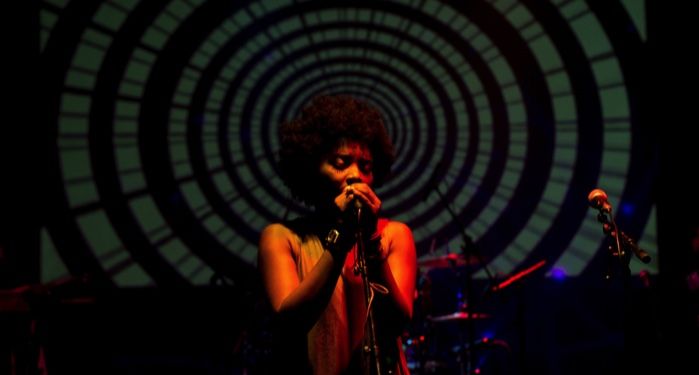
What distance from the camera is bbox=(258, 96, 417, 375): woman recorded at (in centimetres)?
161

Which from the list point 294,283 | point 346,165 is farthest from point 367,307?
point 346,165

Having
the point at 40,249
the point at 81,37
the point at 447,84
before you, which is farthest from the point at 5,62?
the point at 447,84

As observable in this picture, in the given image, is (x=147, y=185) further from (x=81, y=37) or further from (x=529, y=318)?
(x=529, y=318)

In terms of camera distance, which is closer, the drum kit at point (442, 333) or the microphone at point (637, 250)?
the microphone at point (637, 250)

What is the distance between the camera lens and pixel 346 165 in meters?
1.98

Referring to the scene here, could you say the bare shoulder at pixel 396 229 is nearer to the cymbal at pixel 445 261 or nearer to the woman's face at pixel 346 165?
the woman's face at pixel 346 165

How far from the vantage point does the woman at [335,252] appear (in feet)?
5.29

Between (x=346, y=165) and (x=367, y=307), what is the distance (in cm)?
62

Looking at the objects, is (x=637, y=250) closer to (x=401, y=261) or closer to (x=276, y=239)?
(x=401, y=261)

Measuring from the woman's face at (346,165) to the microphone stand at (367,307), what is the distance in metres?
0.27

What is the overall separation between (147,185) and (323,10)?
5.32 metres

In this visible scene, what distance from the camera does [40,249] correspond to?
7.81 m

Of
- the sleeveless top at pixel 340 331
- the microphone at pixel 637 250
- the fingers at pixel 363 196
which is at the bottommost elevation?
the sleeveless top at pixel 340 331

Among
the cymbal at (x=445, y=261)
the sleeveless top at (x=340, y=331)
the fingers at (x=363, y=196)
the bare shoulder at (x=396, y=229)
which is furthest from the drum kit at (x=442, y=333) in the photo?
the fingers at (x=363, y=196)
